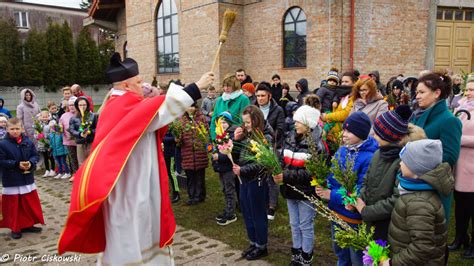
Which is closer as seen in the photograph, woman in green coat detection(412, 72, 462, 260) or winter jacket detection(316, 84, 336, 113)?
woman in green coat detection(412, 72, 462, 260)

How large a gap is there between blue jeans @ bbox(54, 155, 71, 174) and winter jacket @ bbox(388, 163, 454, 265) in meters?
8.88

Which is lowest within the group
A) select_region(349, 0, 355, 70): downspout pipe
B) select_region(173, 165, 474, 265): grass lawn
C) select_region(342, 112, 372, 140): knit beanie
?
select_region(173, 165, 474, 265): grass lawn

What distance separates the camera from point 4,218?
6.01 m

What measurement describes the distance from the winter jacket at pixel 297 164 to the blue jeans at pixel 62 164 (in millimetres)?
7341

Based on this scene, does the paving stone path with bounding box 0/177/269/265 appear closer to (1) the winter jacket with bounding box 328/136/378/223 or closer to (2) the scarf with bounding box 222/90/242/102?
(1) the winter jacket with bounding box 328/136/378/223

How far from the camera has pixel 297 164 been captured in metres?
4.09

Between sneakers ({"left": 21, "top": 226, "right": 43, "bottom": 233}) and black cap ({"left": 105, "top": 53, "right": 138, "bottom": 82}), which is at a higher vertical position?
black cap ({"left": 105, "top": 53, "right": 138, "bottom": 82})

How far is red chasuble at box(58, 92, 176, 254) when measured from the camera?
8.97 feet

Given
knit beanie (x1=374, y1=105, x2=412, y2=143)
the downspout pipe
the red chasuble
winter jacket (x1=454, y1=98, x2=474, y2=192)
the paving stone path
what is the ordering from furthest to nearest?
1. the downspout pipe
2. the paving stone path
3. winter jacket (x1=454, y1=98, x2=474, y2=192)
4. knit beanie (x1=374, y1=105, x2=412, y2=143)
5. the red chasuble

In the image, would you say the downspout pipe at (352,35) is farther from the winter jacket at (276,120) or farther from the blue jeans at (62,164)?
the blue jeans at (62,164)

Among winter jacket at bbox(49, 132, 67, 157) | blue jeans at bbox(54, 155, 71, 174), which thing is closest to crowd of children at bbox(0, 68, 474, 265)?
winter jacket at bbox(49, 132, 67, 157)

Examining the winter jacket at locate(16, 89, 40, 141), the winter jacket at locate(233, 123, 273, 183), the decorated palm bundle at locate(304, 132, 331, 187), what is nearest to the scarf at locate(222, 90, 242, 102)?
the winter jacket at locate(233, 123, 273, 183)

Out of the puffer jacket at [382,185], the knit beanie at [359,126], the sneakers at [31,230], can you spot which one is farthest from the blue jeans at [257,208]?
the sneakers at [31,230]

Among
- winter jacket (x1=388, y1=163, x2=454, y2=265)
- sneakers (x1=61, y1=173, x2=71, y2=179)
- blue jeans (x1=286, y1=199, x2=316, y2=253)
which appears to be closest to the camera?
winter jacket (x1=388, y1=163, x2=454, y2=265)
